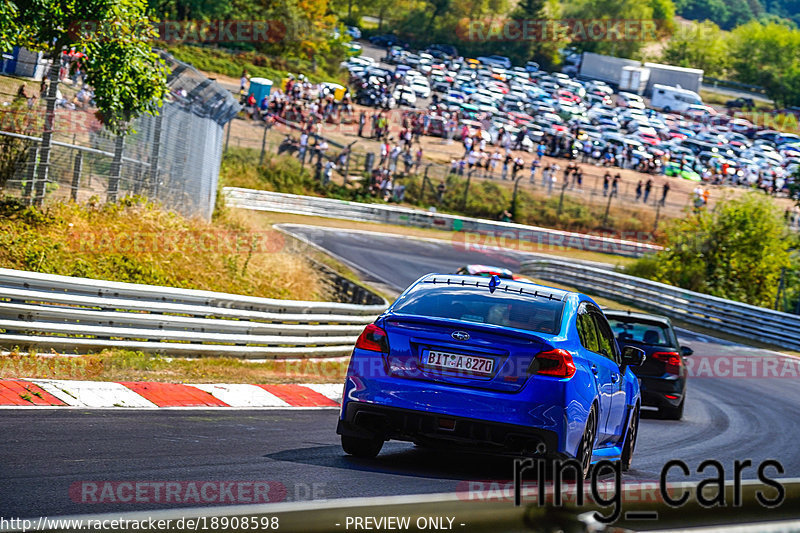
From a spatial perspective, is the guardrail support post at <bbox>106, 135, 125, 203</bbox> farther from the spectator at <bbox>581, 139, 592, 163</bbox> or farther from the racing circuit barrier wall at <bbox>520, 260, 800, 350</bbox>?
the spectator at <bbox>581, 139, 592, 163</bbox>

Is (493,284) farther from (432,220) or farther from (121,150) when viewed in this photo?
(432,220)

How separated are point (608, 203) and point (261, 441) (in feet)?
157

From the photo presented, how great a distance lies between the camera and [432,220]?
48.4m

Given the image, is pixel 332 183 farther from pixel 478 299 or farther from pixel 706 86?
pixel 706 86

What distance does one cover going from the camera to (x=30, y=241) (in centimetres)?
1344

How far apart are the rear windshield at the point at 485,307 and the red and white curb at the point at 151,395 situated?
3.10m

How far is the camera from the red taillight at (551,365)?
275 inches

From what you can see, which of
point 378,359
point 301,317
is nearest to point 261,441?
point 378,359

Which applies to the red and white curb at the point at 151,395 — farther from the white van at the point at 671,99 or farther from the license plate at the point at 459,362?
the white van at the point at 671,99

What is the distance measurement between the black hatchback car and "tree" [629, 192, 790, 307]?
21.5 metres

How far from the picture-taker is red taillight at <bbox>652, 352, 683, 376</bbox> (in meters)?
14.7

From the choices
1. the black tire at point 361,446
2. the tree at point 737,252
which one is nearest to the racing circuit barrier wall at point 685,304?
the tree at point 737,252
